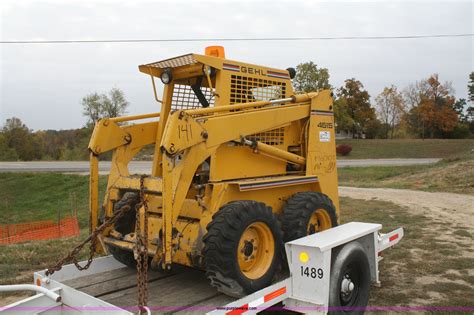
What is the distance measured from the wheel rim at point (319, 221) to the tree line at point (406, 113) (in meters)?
43.4

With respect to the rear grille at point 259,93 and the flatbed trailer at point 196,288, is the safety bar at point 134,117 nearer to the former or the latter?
the rear grille at point 259,93

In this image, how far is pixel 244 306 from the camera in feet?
11.8

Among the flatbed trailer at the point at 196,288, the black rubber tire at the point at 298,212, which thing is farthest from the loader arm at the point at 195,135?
the black rubber tire at the point at 298,212

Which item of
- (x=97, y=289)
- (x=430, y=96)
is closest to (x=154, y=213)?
(x=97, y=289)

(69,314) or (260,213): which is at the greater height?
(260,213)

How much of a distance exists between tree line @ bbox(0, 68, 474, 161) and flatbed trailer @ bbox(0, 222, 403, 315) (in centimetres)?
4023

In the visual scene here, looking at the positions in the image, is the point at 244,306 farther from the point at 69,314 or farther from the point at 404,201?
the point at 404,201

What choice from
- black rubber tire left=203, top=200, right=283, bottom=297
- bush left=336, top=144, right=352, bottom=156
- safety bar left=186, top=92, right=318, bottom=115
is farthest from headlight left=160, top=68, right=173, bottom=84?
bush left=336, top=144, right=352, bottom=156

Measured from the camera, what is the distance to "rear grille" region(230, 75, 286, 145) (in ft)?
17.0

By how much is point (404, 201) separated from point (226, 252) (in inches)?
413

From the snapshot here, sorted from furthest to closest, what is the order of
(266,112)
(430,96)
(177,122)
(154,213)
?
(430,96)
(266,112)
(154,213)
(177,122)

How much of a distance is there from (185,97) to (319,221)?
2.33 meters

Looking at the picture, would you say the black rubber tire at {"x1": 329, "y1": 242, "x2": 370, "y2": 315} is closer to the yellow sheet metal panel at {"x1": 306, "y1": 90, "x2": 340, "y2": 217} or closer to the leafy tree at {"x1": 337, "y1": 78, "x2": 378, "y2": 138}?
the yellow sheet metal panel at {"x1": 306, "y1": 90, "x2": 340, "y2": 217}

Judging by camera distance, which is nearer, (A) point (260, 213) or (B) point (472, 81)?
(A) point (260, 213)
